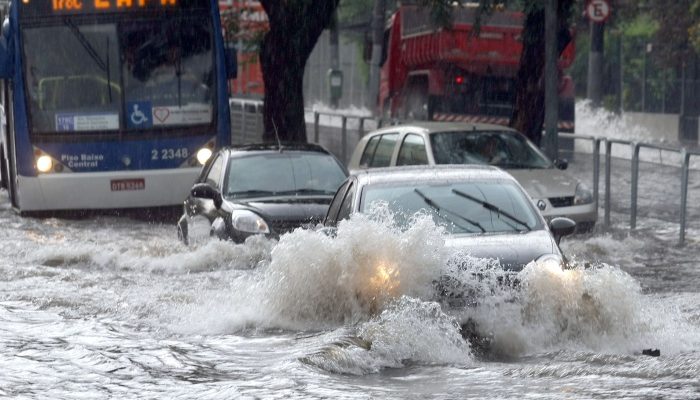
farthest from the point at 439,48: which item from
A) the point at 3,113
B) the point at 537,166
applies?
the point at 537,166

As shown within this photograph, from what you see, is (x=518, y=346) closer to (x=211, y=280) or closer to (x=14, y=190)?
(x=211, y=280)

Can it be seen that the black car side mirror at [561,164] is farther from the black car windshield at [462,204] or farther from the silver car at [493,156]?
the black car windshield at [462,204]

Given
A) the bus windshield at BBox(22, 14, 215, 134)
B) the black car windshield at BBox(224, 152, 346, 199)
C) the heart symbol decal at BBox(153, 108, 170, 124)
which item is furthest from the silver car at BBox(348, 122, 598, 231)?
the heart symbol decal at BBox(153, 108, 170, 124)

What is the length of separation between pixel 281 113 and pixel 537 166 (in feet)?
25.7

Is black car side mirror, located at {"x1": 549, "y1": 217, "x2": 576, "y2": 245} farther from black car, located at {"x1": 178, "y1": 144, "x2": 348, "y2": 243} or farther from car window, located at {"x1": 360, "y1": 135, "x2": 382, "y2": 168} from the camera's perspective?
car window, located at {"x1": 360, "y1": 135, "x2": 382, "y2": 168}

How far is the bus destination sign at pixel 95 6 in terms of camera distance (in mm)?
21172

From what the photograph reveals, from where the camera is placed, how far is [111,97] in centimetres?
2148

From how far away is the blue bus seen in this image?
21.2 m

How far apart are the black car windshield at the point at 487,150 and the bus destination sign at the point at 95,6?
4.15 metres

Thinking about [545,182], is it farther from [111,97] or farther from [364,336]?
[364,336]

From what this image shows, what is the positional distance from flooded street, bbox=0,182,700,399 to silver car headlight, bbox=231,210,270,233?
6.85ft

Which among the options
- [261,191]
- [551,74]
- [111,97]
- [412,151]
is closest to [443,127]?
[412,151]

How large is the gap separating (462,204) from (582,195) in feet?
22.7

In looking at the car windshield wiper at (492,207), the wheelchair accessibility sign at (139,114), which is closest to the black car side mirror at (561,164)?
the wheelchair accessibility sign at (139,114)
